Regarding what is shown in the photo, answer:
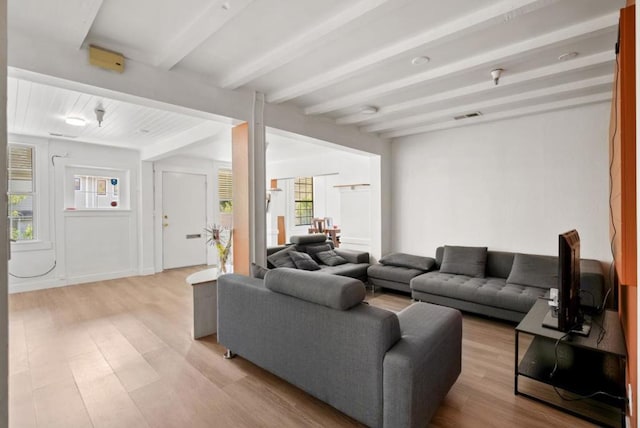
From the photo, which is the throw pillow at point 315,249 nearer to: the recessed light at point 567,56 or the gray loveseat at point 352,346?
the gray loveseat at point 352,346

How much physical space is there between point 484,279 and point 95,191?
6.69 metres

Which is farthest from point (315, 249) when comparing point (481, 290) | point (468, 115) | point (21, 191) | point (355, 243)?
point (21, 191)

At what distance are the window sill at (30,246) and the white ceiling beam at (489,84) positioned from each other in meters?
5.20

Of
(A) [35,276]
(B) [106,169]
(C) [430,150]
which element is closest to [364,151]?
(C) [430,150]

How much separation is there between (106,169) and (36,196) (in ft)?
3.69

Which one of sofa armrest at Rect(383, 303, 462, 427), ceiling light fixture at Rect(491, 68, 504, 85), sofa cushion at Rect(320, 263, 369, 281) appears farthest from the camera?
sofa cushion at Rect(320, 263, 369, 281)

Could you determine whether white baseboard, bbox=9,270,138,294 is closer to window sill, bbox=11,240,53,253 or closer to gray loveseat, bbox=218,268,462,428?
window sill, bbox=11,240,53,253

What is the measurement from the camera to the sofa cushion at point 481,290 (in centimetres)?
327

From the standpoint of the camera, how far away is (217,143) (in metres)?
5.26

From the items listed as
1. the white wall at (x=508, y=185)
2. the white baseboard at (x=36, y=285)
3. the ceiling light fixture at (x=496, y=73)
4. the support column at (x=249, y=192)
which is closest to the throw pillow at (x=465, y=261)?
the white wall at (x=508, y=185)

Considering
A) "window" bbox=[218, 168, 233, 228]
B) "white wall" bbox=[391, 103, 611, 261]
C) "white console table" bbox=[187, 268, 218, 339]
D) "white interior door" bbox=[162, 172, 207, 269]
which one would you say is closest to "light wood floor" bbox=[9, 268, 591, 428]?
"white console table" bbox=[187, 268, 218, 339]

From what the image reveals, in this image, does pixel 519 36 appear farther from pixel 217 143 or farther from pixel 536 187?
pixel 217 143

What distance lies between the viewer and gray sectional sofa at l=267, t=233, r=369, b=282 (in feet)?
14.4

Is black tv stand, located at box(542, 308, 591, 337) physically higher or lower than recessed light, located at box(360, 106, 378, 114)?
lower
